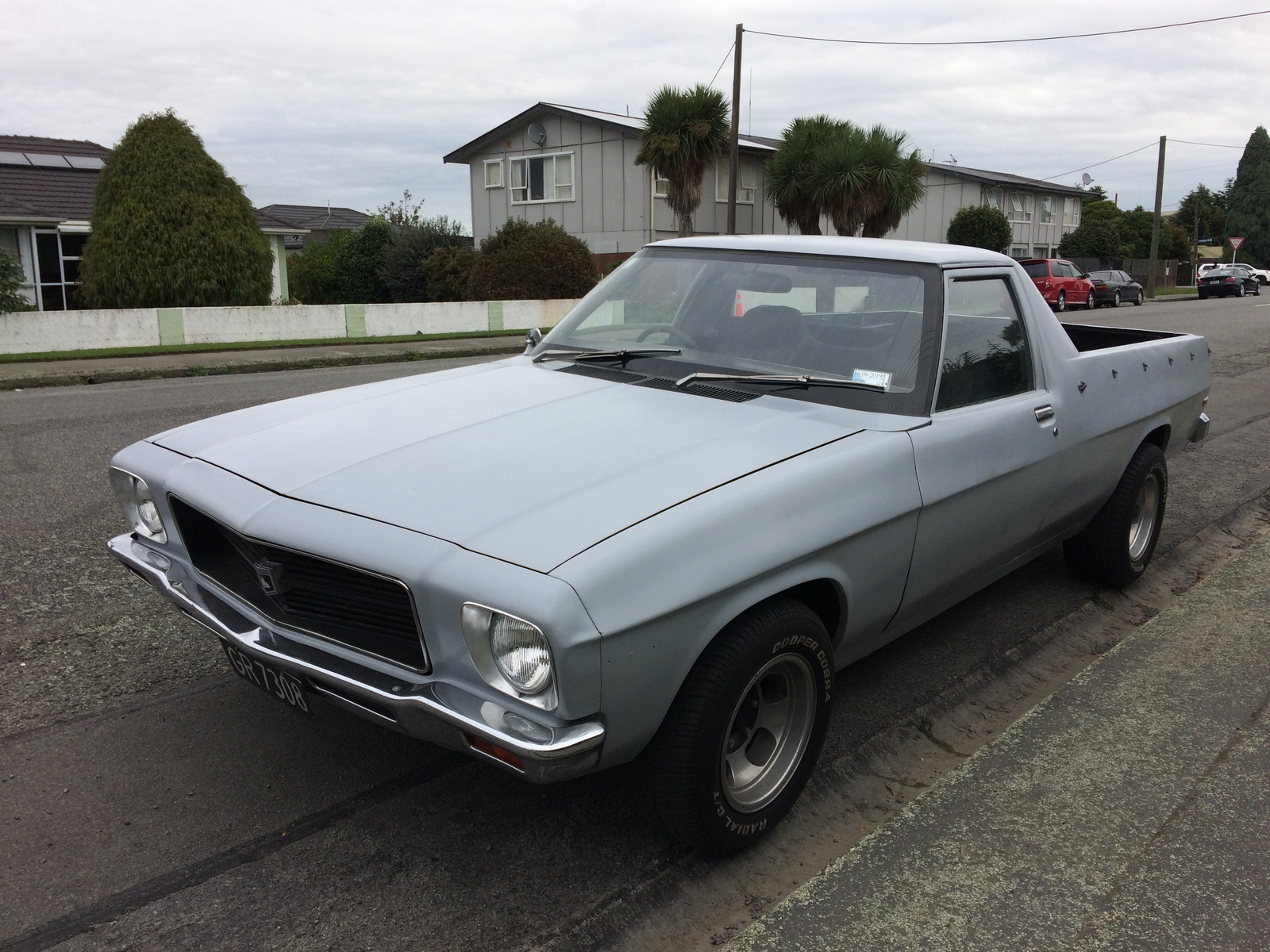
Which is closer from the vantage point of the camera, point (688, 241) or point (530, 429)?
point (530, 429)

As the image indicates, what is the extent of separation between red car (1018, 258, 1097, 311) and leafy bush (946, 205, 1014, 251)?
31.6ft

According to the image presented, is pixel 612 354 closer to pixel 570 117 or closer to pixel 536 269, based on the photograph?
pixel 536 269

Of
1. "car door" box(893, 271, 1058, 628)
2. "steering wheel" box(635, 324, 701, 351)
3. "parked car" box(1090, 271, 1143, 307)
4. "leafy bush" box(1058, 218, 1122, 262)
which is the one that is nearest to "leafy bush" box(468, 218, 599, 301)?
"parked car" box(1090, 271, 1143, 307)

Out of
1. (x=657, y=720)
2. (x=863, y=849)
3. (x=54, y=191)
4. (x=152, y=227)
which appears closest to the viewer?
(x=657, y=720)

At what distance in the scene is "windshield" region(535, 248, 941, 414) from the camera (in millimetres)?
3385

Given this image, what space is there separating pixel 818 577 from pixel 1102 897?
108cm

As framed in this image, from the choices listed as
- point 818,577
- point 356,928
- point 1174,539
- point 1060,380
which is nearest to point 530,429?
point 818,577

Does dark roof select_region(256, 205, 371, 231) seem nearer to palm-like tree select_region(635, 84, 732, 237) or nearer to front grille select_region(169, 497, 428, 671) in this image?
palm-like tree select_region(635, 84, 732, 237)

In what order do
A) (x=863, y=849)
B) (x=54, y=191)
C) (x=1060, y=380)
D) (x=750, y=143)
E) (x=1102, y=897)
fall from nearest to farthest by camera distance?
(x=1102, y=897), (x=863, y=849), (x=1060, y=380), (x=54, y=191), (x=750, y=143)

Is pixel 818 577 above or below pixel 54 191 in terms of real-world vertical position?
below

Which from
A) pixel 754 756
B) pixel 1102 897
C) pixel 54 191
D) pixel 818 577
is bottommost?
pixel 1102 897

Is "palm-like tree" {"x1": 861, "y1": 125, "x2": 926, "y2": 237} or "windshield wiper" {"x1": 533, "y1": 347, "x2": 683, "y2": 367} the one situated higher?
"palm-like tree" {"x1": 861, "y1": 125, "x2": 926, "y2": 237}

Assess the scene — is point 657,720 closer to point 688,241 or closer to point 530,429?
point 530,429

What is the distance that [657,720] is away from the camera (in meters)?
2.37
